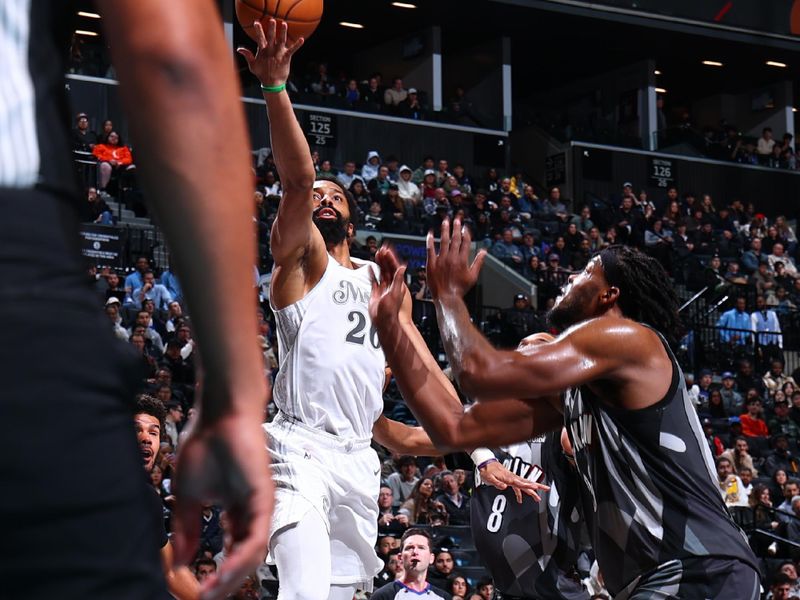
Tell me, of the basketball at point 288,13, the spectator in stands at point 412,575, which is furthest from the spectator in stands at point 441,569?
the basketball at point 288,13

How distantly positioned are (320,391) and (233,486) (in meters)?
4.24

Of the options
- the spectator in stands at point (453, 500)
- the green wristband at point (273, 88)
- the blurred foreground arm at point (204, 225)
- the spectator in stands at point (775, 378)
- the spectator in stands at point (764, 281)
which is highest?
the green wristband at point (273, 88)

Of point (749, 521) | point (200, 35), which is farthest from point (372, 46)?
point (200, 35)

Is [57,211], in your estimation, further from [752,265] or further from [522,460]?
[752,265]

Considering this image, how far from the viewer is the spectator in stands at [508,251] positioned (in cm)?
2272

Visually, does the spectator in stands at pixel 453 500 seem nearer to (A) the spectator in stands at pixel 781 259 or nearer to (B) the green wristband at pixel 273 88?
(B) the green wristband at pixel 273 88

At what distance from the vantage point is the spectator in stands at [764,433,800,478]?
17344 mm

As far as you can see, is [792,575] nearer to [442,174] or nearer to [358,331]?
[358,331]

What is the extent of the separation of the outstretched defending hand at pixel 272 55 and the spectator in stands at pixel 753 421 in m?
15.2

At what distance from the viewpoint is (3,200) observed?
4.11ft

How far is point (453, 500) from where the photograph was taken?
13.7m

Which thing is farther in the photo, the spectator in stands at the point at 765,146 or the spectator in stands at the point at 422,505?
the spectator in stands at the point at 765,146

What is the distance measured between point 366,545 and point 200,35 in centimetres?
445

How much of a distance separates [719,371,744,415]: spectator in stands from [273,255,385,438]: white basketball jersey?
47.4ft
